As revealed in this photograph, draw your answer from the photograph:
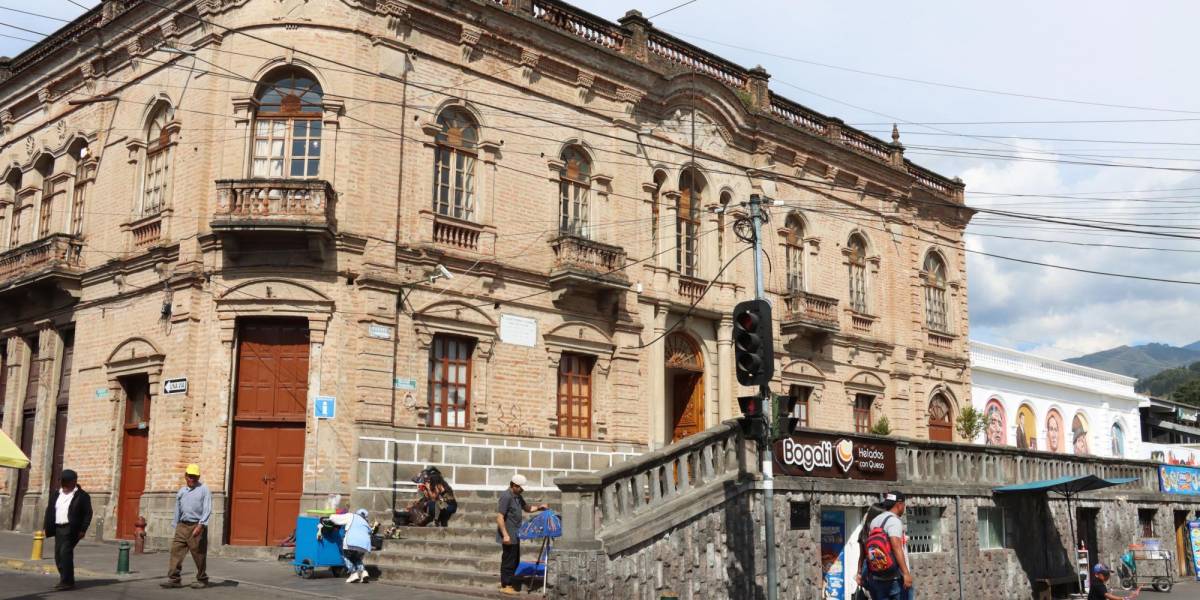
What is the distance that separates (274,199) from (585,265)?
6.94 metres

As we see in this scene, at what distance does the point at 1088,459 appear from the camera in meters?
25.7

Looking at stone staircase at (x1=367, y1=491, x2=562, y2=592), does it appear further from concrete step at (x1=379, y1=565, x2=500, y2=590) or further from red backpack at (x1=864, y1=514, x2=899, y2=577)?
red backpack at (x1=864, y1=514, x2=899, y2=577)

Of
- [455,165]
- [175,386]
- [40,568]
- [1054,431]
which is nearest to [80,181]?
[175,386]

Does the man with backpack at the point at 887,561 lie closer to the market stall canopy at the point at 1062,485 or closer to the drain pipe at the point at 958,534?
the drain pipe at the point at 958,534

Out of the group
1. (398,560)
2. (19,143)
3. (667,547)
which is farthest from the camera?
(19,143)

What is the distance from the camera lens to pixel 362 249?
20094 mm

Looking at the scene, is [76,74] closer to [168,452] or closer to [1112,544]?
[168,452]

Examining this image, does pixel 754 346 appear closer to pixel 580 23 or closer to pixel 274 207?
pixel 274 207

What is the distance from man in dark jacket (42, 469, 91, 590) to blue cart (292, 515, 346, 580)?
305cm

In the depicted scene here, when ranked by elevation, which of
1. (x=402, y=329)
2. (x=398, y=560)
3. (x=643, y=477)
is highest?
(x=402, y=329)

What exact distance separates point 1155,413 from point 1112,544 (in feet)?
88.2

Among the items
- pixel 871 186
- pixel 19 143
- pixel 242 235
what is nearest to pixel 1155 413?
pixel 871 186

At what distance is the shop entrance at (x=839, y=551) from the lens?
56.2 ft

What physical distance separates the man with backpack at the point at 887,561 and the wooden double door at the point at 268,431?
1133cm
